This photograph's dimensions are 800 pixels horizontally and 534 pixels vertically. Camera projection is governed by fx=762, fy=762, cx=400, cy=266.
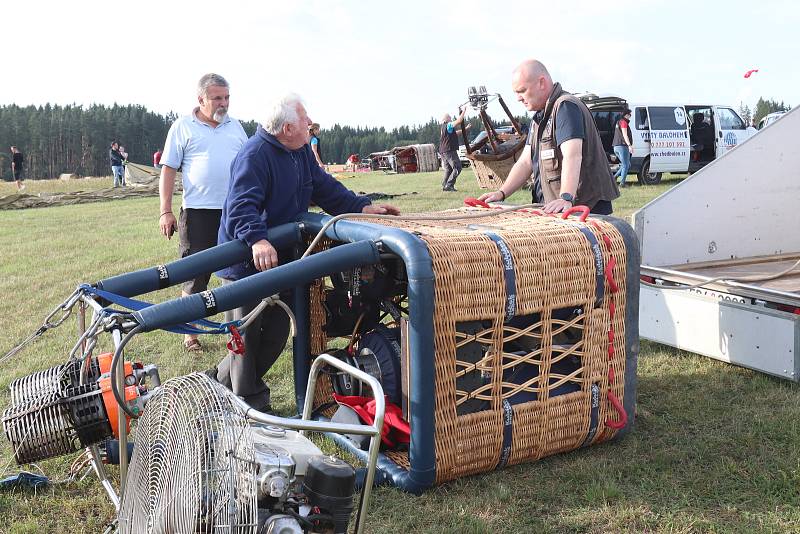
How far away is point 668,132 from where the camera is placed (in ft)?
54.3

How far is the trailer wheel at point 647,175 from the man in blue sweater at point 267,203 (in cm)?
1352

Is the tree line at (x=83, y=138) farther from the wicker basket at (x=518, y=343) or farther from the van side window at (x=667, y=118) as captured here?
the wicker basket at (x=518, y=343)

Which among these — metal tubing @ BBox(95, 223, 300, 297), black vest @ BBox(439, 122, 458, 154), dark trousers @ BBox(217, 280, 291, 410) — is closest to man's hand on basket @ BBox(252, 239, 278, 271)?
metal tubing @ BBox(95, 223, 300, 297)

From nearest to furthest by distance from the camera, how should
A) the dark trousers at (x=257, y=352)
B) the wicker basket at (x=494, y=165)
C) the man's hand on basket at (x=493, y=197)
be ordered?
1. the dark trousers at (x=257, y=352)
2. the man's hand on basket at (x=493, y=197)
3. the wicker basket at (x=494, y=165)

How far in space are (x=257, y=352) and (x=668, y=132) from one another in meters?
14.6

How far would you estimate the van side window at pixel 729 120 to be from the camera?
688 inches

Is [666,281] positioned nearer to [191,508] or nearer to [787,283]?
[787,283]

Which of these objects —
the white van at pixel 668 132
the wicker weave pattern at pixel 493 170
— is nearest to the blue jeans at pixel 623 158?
the white van at pixel 668 132

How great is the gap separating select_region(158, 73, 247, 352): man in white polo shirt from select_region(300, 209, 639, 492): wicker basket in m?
1.79

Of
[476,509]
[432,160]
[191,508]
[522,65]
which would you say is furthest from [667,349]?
[432,160]

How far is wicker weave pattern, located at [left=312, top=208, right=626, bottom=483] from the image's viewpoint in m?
3.01

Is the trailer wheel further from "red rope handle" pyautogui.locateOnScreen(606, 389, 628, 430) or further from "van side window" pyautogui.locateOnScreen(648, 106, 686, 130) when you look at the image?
"red rope handle" pyautogui.locateOnScreen(606, 389, 628, 430)

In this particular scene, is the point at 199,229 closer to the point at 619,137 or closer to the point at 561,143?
the point at 561,143

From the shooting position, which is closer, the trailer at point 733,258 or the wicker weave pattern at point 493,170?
the trailer at point 733,258
